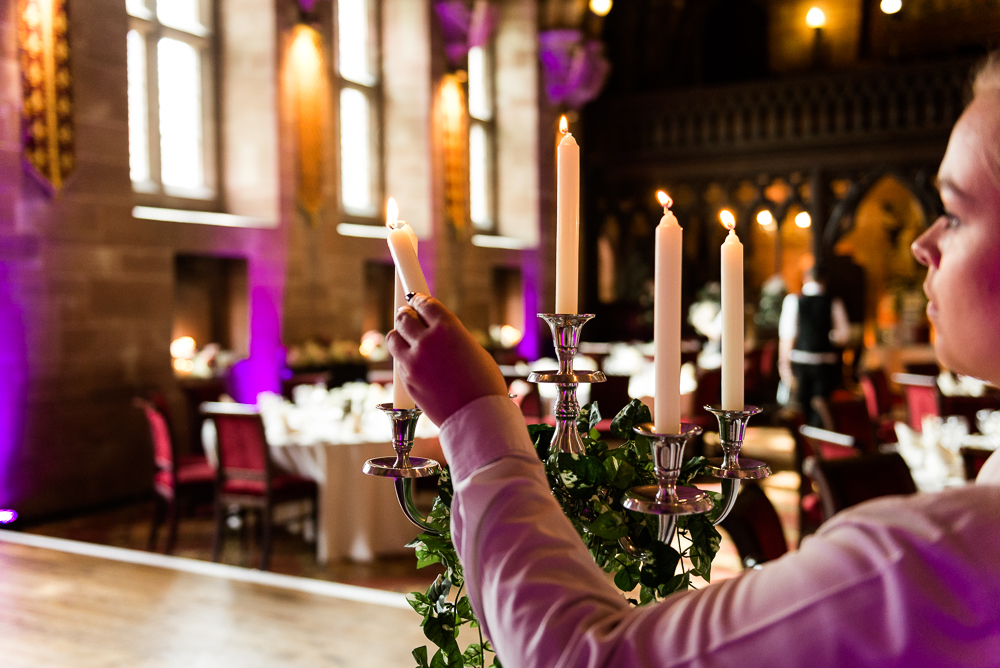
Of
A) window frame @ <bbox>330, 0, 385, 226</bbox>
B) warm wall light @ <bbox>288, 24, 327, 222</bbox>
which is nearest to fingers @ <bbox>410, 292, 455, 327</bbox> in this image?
warm wall light @ <bbox>288, 24, 327, 222</bbox>

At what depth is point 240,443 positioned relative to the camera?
15.8ft

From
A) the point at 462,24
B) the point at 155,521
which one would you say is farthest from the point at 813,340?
the point at 155,521

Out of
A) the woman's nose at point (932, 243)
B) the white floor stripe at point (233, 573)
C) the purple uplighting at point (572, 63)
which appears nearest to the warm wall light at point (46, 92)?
the white floor stripe at point (233, 573)

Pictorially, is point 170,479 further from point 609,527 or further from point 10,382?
point 609,527

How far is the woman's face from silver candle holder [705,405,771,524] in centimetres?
19

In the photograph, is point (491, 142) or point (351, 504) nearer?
point (351, 504)

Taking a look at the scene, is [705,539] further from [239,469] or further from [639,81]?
[639,81]

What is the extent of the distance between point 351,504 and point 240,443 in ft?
2.29

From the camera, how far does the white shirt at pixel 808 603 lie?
1.66 ft

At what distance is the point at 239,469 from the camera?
4844mm

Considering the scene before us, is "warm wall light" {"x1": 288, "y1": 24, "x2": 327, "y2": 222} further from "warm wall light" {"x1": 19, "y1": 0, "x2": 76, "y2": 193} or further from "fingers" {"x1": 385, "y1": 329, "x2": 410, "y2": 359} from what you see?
"fingers" {"x1": 385, "y1": 329, "x2": 410, "y2": 359}

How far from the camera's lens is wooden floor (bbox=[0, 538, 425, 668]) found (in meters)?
1.28

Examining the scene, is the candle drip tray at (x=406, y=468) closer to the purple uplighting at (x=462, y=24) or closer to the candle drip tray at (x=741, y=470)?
the candle drip tray at (x=741, y=470)

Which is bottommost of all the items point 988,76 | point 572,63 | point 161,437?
point 161,437
